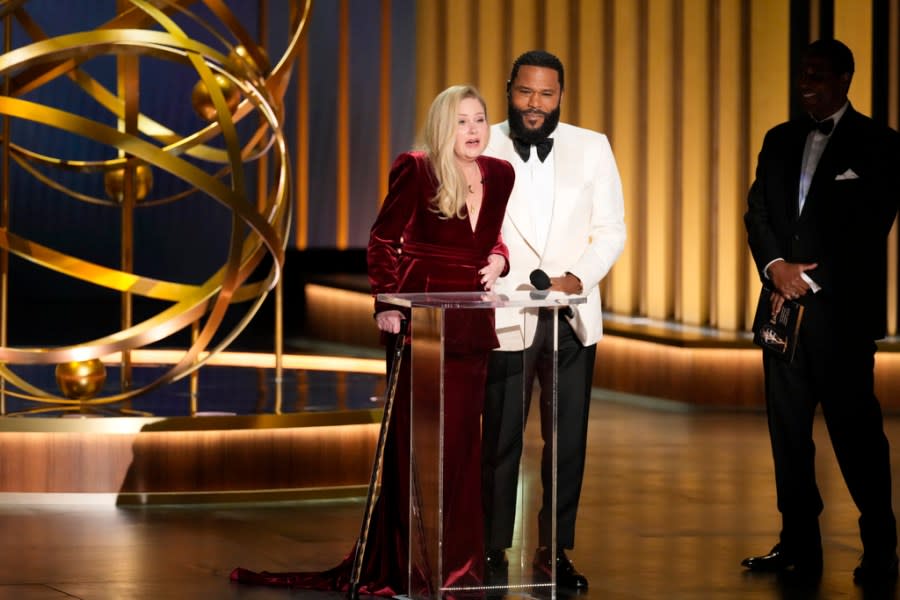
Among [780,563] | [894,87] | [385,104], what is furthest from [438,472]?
[385,104]

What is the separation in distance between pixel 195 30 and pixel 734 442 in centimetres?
683

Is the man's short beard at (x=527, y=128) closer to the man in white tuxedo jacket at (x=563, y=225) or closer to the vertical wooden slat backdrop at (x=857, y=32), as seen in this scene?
the man in white tuxedo jacket at (x=563, y=225)

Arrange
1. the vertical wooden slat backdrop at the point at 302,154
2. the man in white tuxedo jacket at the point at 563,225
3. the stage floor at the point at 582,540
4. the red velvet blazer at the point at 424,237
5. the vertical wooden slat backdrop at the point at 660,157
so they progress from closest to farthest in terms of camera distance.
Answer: the red velvet blazer at the point at 424,237 → the man in white tuxedo jacket at the point at 563,225 → the stage floor at the point at 582,540 → the vertical wooden slat backdrop at the point at 660,157 → the vertical wooden slat backdrop at the point at 302,154

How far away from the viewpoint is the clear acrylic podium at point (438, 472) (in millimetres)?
3818

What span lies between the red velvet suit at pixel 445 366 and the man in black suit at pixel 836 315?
0.83m


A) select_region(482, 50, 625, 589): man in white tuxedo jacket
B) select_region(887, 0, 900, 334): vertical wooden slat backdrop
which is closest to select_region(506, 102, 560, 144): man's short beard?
select_region(482, 50, 625, 589): man in white tuxedo jacket

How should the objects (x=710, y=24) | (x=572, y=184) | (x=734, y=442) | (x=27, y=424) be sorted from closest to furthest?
(x=572, y=184), (x=27, y=424), (x=734, y=442), (x=710, y=24)

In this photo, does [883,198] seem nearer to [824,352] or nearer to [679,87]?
[824,352]

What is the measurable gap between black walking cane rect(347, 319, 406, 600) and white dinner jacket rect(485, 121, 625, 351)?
37 cm

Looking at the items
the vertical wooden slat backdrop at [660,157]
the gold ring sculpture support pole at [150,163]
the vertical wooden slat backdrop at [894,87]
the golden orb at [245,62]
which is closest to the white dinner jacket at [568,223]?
the gold ring sculpture support pole at [150,163]

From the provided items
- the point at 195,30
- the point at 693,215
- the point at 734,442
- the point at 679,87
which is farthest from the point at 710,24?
the point at 195,30

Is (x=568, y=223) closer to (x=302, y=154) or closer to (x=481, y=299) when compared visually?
(x=481, y=299)

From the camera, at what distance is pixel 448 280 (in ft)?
13.4

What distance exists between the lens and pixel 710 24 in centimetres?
915
